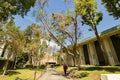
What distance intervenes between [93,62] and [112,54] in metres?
5.43

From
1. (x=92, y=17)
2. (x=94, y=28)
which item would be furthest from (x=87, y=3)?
(x=94, y=28)

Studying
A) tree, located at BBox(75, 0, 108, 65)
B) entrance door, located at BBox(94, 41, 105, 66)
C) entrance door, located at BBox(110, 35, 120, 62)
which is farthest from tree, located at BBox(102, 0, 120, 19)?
entrance door, located at BBox(94, 41, 105, 66)

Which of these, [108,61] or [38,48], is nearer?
[38,48]

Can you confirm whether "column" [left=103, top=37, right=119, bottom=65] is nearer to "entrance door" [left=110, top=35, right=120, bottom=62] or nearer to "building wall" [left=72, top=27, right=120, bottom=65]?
"building wall" [left=72, top=27, right=120, bottom=65]

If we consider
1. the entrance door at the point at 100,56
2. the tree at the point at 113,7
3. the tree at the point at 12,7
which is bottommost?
the entrance door at the point at 100,56

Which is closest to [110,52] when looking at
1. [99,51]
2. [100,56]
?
[100,56]

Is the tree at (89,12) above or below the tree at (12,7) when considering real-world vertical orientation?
above

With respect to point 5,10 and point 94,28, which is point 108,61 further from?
point 5,10

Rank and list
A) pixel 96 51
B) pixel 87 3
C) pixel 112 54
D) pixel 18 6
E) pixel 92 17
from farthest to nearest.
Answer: pixel 96 51
pixel 112 54
pixel 92 17
pixel 87 3
pixel 18 6

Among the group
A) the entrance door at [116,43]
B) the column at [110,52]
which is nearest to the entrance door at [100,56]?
the column at [110,52]

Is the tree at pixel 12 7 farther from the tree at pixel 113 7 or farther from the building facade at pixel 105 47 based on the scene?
the building facade at pixel 105 47

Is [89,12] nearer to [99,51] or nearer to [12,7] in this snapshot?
[99,51]

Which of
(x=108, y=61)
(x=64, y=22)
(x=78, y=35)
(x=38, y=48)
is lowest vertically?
(x=108, y=61)

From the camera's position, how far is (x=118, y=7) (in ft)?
55.3
